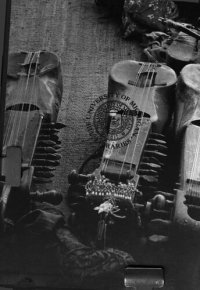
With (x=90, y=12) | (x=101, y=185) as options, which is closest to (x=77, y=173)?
(x=101, y=185)

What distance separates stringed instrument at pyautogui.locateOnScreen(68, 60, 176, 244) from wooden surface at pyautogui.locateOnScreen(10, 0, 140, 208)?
0.73ft

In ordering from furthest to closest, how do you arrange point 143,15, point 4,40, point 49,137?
point 143,15 → point 4,40 → point 49,137

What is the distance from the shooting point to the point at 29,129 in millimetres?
8375

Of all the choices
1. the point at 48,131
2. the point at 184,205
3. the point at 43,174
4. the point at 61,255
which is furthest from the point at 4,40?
the point at 184,205

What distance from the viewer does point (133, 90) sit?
28.1 feet

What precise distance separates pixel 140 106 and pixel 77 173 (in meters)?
1.26

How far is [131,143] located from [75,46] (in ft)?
5.19

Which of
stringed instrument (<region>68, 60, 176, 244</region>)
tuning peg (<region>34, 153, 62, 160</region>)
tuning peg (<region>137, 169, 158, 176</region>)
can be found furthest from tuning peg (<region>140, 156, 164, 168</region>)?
tuning peg (<region>34, 153, 62, 160</region>)

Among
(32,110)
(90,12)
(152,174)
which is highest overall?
(90,12)

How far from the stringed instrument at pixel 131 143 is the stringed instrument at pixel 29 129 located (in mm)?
471

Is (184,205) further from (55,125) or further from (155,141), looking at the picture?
(55,125)

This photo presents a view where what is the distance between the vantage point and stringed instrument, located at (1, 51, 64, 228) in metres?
8.21

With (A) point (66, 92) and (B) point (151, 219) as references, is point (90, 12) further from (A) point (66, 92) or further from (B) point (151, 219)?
(B) point (151, 219)

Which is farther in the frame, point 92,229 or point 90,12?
point 90,12
